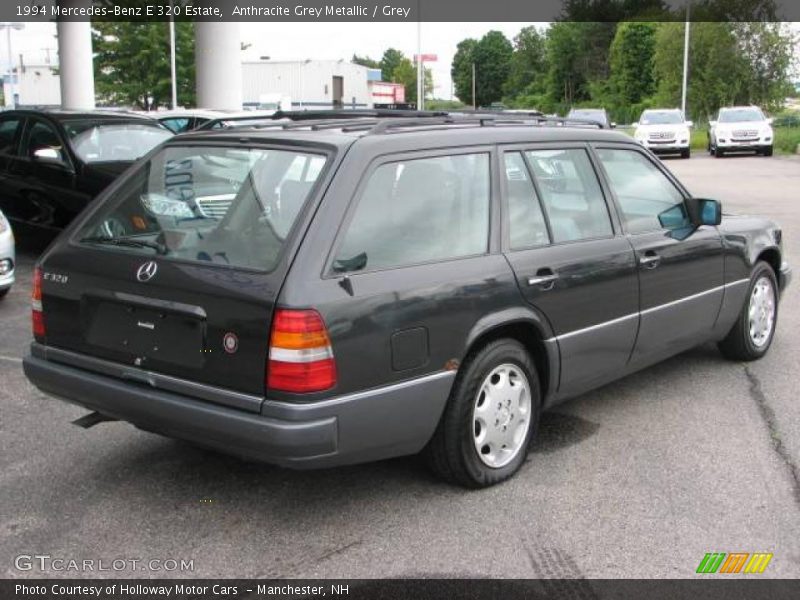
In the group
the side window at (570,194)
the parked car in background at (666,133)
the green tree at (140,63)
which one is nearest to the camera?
the side window at (570,194)

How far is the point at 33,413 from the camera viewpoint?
5.32 metres

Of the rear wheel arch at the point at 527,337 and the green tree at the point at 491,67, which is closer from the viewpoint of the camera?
the rear wheel arch at the point at 527,337

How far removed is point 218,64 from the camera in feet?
56.3

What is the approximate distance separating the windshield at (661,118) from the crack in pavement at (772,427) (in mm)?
28267

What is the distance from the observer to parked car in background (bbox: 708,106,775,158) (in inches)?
1244

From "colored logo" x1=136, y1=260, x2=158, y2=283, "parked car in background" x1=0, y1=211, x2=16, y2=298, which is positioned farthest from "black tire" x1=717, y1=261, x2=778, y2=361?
"parked car in background" x1=0, y1=211, x2=16, y2=298

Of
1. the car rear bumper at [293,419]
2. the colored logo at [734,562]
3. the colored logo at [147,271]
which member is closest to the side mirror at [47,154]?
the car rear bumper at [293,419]

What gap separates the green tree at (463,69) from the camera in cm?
14125

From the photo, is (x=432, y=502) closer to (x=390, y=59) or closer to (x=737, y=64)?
(x=737, y=64)

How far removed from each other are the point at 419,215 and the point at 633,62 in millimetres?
75250

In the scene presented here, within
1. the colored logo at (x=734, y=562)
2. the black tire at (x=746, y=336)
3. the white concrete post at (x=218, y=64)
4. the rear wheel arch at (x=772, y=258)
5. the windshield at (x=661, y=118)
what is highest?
the white concrete post at (x=218, y=64)

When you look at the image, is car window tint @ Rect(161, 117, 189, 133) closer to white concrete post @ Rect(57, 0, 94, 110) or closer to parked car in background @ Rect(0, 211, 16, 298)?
parked car in background @ Rect(0, 211, 16, 298)

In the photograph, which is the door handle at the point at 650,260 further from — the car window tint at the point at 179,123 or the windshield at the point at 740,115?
the windshield at the point at 740,115

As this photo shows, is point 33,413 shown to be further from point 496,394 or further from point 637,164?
point 637,164
